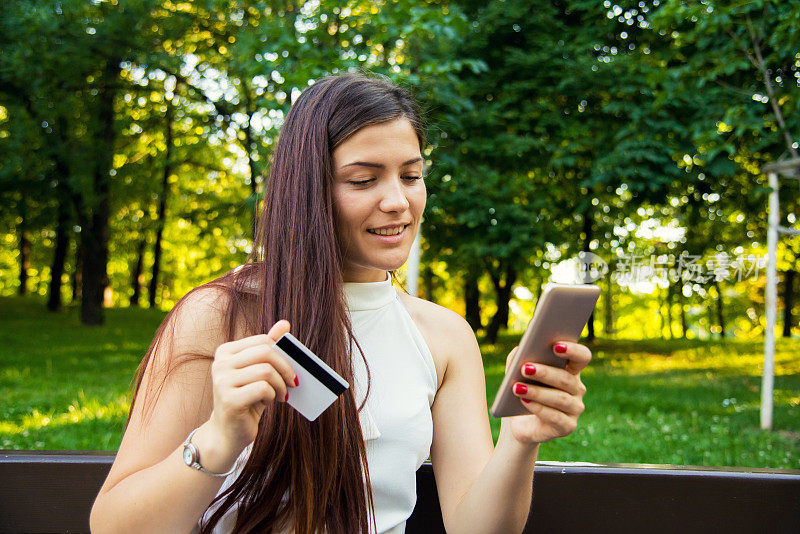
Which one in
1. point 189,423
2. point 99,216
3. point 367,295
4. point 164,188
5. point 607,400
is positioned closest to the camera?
point 189,423

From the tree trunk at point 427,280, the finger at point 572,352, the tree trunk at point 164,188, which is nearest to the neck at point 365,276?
the finger at point 572,352

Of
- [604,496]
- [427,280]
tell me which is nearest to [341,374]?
[604,496]

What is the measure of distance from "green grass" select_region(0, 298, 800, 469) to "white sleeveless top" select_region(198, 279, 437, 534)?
323 cm

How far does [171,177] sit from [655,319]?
28991mm

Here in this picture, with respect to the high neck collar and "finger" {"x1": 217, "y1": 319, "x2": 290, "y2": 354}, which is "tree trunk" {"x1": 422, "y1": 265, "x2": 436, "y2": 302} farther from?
"finger" {"x1": 217, "y1": 319, "x2": 290, "y2": 354}

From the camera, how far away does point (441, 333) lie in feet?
6.74

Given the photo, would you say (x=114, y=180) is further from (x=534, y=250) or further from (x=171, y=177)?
(x=534, y=250)

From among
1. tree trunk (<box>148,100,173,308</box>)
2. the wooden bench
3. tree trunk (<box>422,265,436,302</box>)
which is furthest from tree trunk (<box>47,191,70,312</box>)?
the wooden bench

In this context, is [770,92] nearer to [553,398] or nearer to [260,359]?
[553,398]

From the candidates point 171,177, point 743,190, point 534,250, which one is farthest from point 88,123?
point 743,190

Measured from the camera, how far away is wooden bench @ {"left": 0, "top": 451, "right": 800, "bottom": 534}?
6.24ft

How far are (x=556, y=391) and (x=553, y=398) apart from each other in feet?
Answer: 0.05

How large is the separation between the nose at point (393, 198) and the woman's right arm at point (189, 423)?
0.46 metres

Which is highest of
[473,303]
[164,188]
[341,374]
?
[164,188]
